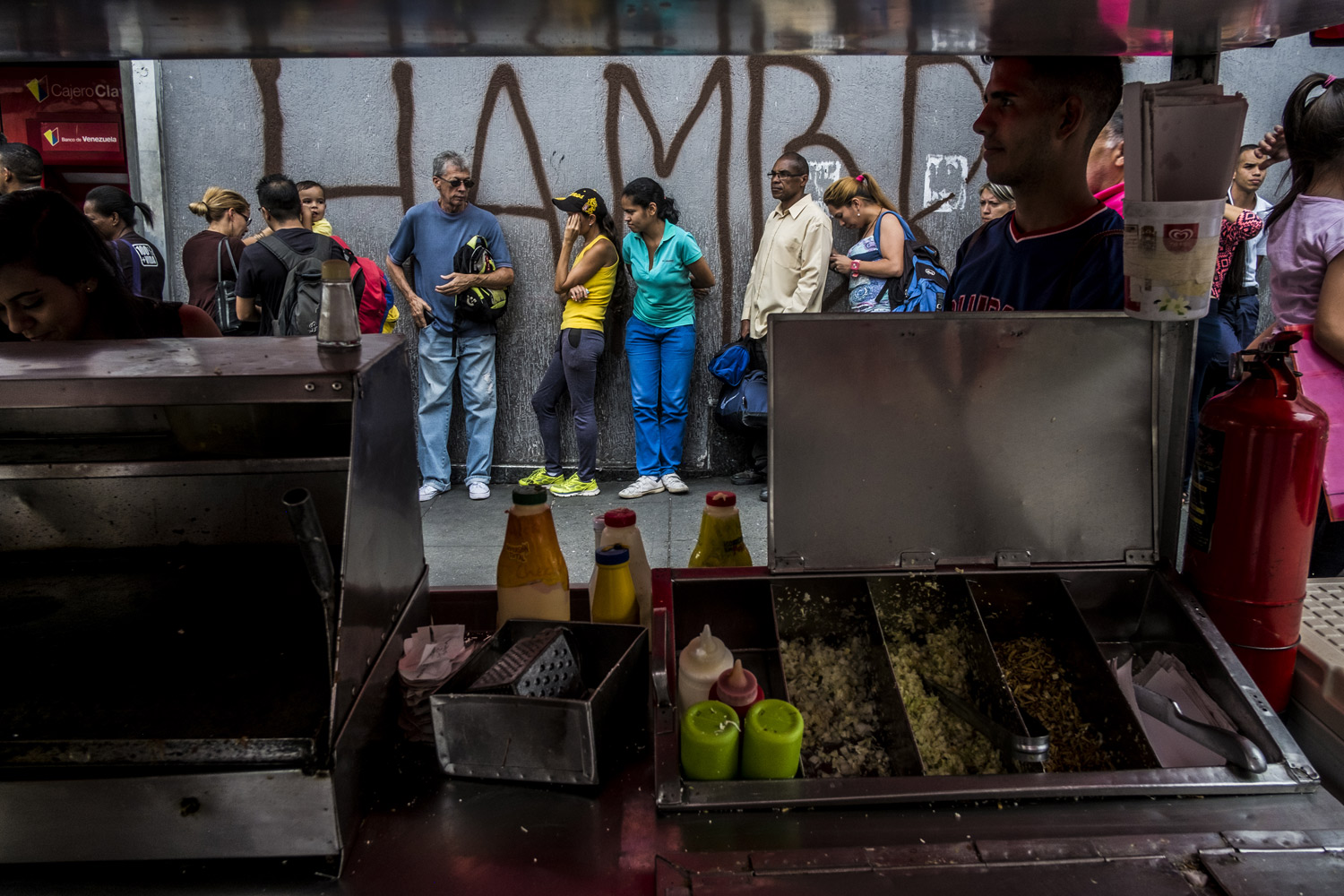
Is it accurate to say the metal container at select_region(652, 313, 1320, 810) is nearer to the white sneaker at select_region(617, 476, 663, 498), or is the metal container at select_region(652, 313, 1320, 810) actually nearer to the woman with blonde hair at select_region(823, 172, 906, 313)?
the woman with blonde hair at select_region(823, 172, 906, 313)

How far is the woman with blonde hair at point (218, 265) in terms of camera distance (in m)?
4.55

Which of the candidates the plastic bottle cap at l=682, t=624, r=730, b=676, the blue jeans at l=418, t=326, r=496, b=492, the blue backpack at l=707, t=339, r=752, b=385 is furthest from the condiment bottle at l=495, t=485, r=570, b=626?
the blue jeans at l=418, t=326, r=496, b=492

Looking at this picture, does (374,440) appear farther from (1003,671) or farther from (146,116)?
(146,116)

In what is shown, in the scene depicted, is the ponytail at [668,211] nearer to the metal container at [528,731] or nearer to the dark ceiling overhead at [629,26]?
the dark ceiling overhead at [629,26]

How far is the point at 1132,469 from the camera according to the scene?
4.97ft

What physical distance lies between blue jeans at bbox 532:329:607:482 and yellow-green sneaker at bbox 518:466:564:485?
0.04 meters

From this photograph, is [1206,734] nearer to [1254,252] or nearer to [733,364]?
[733,364]

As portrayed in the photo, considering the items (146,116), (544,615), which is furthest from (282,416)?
(146,116)

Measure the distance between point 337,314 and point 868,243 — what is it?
14.0 feet

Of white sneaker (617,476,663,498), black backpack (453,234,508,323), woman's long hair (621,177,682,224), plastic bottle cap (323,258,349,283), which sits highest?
woman's long hair (621,177,682,224)

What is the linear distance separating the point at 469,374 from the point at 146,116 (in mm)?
2526

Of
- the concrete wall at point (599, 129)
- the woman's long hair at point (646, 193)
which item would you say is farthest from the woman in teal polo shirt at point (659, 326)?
the concrete wall at point (599, 129)

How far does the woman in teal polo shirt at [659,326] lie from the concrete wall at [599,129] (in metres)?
0.32

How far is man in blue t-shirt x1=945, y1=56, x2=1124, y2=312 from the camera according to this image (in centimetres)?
177
